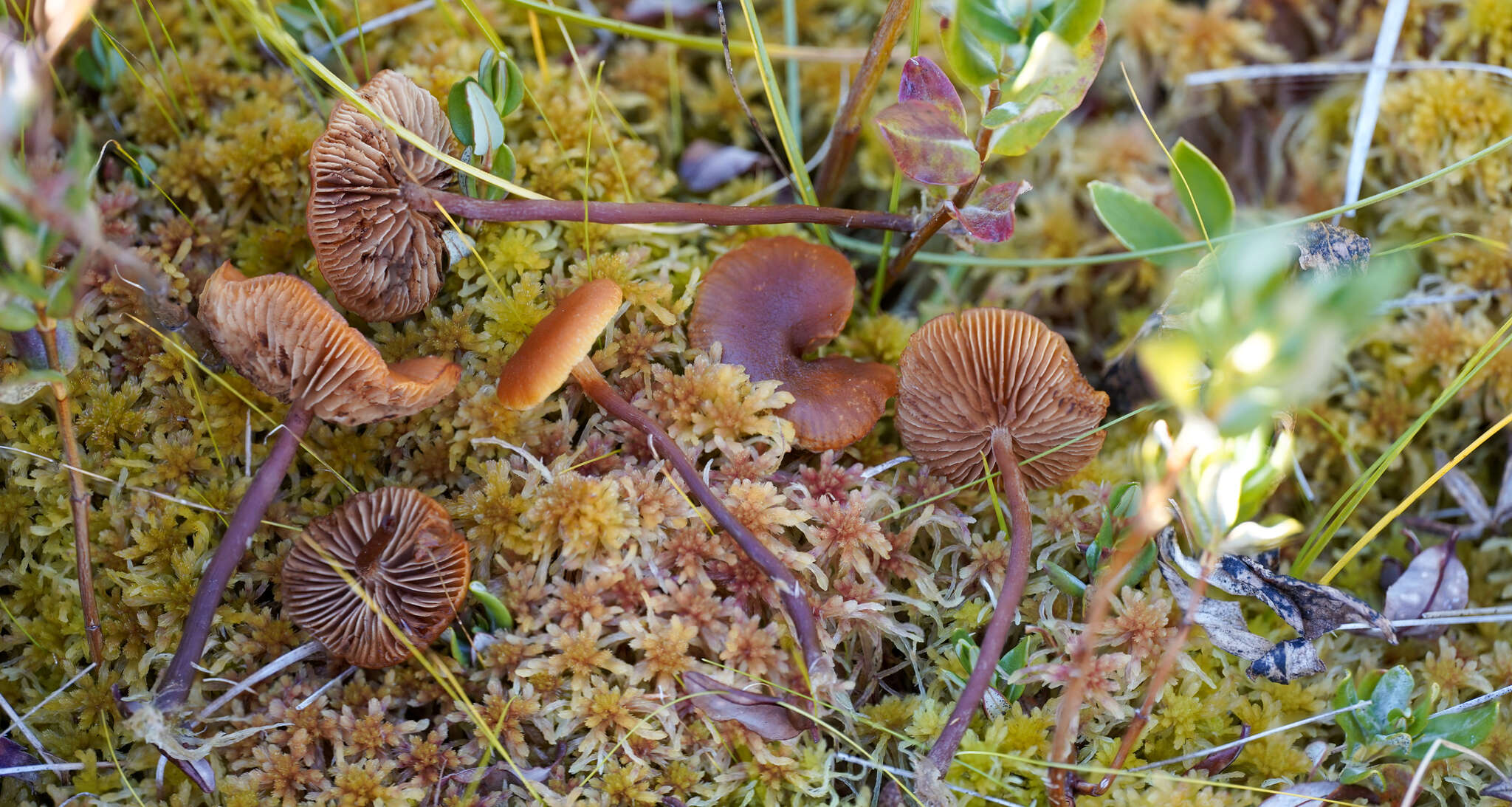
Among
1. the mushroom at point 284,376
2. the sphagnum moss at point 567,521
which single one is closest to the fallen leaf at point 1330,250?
the sphagnum moss at point 567,521

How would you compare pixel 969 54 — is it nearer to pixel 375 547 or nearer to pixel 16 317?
pixel 375 547

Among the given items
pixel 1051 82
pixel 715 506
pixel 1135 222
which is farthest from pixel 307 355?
pixel 1135 222

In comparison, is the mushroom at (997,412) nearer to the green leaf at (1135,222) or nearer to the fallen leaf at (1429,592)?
the green leaf at (1135,222)

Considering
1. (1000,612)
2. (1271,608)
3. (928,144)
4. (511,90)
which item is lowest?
(1271,608)

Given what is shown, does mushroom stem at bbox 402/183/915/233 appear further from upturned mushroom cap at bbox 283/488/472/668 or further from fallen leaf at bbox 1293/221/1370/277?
fallen leaf at bbox 1293/221/1370/277

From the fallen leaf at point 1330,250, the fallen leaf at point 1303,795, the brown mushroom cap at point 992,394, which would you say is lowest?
the fallen leaf at point 1303,795

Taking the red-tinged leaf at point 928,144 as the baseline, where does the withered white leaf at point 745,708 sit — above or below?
below
